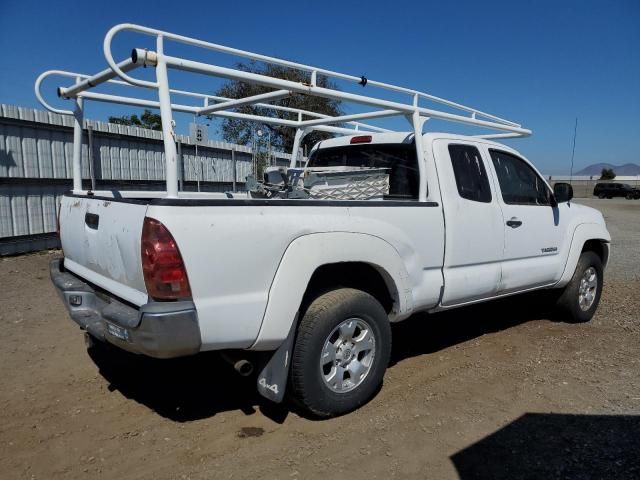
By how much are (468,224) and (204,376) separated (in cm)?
247

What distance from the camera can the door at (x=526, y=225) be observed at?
14.9 ft

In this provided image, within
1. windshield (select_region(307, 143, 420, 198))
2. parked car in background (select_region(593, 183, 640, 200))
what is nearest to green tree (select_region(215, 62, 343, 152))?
windshield (select_region(307, 143, 420, 198))

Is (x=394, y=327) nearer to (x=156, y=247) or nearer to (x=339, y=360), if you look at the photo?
(x=339, y=360)

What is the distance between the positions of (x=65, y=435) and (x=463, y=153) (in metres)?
3.62

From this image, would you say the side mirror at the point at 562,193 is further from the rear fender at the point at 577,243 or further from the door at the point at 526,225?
the rear fender at the point at 577,243

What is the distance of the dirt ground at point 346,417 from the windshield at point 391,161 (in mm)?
1561

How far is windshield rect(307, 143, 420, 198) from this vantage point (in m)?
4.29

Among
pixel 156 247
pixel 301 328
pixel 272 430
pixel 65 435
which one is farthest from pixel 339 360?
pixel 65 435

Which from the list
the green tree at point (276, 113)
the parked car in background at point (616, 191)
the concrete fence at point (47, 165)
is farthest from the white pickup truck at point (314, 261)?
the parked car in background at point (616, 191)

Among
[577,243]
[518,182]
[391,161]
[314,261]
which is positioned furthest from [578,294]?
[314,261]

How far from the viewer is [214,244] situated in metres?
2.63

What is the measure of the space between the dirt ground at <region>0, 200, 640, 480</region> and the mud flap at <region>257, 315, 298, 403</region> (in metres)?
0.35

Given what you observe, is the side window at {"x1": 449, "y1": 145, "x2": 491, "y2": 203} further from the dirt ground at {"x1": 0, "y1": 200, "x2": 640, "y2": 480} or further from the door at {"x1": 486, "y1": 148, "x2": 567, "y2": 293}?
the dirt ground at {"x1": 0, "y1": 200, "x2": 640, "y2": 480}

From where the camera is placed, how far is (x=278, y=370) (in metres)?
2.99
